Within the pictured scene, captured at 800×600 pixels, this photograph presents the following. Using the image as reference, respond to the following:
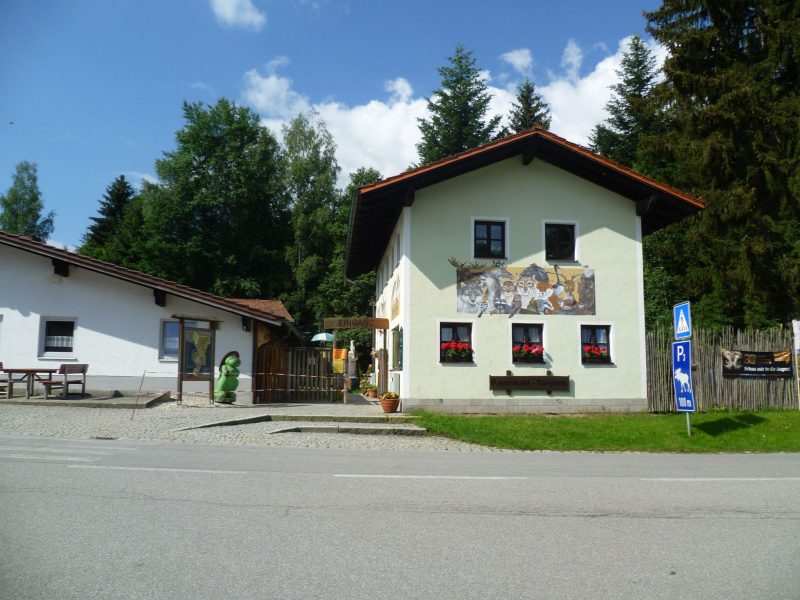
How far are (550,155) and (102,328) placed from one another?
47.7 ft

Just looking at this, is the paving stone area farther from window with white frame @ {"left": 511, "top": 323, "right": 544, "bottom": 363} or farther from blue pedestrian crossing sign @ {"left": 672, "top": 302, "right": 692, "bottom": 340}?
window with white frame @ {"left": 511, "top": 323, "right": 544, "bottom": 363}

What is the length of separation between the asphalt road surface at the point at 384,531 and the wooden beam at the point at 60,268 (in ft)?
41.0

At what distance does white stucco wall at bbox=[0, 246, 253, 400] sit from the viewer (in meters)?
19.8

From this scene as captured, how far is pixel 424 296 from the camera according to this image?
1806 centimetres

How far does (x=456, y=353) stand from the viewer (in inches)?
703

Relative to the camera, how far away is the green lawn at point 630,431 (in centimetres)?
1280

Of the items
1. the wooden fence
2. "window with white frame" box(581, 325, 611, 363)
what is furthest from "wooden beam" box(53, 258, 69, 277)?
A: the wooden fence

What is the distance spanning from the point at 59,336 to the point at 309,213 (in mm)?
30006

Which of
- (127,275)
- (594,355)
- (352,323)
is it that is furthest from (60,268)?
(594,355)

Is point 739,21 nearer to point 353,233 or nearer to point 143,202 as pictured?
point 353,233

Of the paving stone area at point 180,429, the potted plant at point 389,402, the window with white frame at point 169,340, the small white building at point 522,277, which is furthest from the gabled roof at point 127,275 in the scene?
the small white building at point 522,277

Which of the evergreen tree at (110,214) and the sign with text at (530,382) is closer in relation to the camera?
the sign with text at (530,382)

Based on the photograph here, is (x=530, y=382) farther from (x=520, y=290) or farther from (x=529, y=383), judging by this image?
(x=520, y=290)

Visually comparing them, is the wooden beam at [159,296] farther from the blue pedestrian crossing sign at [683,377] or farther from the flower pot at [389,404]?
the blue pedestrian crossing sign at [683,377]
